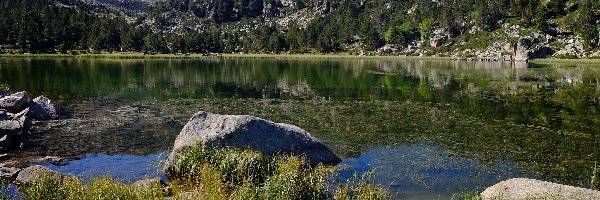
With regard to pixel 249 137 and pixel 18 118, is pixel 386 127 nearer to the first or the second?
pixel 249 137

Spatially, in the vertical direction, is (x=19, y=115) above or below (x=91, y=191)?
above

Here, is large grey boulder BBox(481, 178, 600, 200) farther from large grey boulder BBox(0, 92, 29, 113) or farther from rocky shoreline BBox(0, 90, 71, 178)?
large grey boulder BBox(0, 92, 29, 113)

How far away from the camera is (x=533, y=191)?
1934 cm

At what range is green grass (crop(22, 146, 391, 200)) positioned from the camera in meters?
16.6

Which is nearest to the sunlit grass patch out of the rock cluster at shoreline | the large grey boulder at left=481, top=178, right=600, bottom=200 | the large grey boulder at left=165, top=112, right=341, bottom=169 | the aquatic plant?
the aquatic plant

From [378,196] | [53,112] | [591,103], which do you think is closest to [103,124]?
[53,112]

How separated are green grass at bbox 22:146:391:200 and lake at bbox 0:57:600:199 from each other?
3.54m

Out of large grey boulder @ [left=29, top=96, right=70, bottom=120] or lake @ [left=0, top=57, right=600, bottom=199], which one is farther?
large grey boulder @ [left=29, top=96, right=70, bottom=120]

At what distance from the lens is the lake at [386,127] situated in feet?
91.1

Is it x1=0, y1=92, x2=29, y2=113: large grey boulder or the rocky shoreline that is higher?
x1=0, y1=92, x2=29, y2=113: large grey boulder

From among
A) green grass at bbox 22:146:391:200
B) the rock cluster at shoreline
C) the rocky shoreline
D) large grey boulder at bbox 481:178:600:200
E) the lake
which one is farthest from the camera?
the rock cluster at shoreline

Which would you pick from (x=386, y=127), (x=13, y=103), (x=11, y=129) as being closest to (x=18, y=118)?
(x=11, y=129)

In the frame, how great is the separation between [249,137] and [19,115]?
23.0 m

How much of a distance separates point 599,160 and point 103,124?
35891mm
